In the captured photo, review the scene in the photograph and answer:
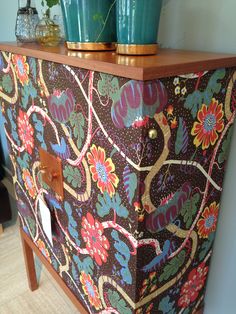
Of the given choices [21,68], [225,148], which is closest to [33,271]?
[21,68]

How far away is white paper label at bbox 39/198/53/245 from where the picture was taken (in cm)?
103

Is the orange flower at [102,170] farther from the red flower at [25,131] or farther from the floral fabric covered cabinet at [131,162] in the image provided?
the red flower at [25,131]

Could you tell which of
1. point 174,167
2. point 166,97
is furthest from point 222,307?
point 166,97

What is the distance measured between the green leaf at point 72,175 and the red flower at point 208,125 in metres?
0.31

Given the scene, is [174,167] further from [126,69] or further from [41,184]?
[41,184]

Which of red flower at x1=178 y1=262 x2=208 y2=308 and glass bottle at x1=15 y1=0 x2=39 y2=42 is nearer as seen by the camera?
red flower at x1=178 y1=262 x2=208 y2=308

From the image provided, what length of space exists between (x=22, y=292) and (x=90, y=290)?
757mm

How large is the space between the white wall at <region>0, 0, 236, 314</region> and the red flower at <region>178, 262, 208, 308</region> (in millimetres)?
53

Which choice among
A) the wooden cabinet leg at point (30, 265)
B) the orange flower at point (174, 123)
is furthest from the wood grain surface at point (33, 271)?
the orange flower at point (174, 123)

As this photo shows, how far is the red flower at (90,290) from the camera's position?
921 millimetres

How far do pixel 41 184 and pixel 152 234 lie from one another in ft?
1.67

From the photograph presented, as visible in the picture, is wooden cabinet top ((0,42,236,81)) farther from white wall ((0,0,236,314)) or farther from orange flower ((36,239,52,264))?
orange flower ((36,239,52,264))

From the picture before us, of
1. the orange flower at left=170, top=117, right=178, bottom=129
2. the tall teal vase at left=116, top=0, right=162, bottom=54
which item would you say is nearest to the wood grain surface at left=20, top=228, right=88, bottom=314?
the orange flower at left=170, top=117, right=178, bottom=129

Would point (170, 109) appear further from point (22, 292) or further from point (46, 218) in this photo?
point (22, 292)
